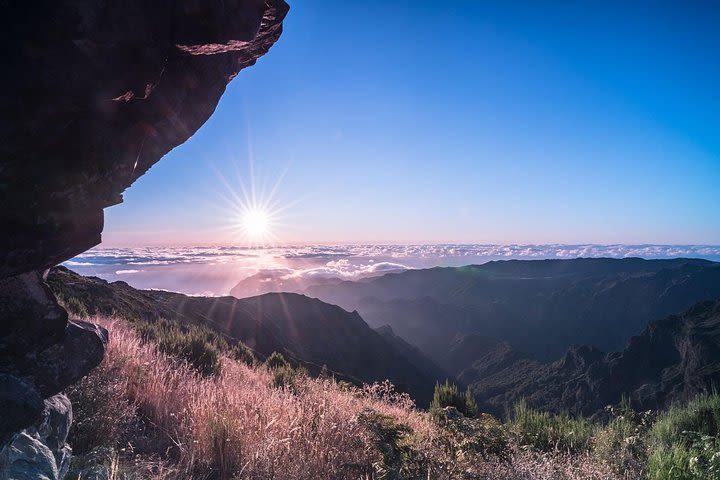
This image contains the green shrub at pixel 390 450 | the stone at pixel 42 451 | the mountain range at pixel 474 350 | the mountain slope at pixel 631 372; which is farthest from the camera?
the mountain slope at pixel 631 372

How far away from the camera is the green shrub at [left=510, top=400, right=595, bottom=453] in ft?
21.7

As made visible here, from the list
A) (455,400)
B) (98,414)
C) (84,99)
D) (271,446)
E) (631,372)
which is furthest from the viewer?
(631,372)

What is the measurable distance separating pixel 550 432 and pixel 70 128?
8.02m

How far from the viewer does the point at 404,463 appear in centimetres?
440

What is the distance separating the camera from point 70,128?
300 centimetres

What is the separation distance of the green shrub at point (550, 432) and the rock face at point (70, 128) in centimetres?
553

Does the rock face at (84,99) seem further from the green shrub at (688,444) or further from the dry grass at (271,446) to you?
the green shrub at (688,444)

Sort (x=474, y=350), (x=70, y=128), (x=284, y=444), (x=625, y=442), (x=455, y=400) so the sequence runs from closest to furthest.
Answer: (x=70, y=128), (x=284, y=444), (x=625, y=442), (x=455, y=400), (x=474, y=350)

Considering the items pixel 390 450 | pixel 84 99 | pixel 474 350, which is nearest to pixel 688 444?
pixel 390 450

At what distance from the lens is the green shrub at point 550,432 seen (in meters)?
6.61

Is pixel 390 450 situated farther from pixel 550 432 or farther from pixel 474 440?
pixel 550 432

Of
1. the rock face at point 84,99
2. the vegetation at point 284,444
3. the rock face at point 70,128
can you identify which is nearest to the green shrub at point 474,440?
the vegetation at point 284,444

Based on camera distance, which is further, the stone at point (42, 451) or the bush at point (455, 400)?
the bush at point (455, 400)

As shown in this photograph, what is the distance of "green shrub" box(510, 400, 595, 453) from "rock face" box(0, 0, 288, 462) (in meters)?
5.53
